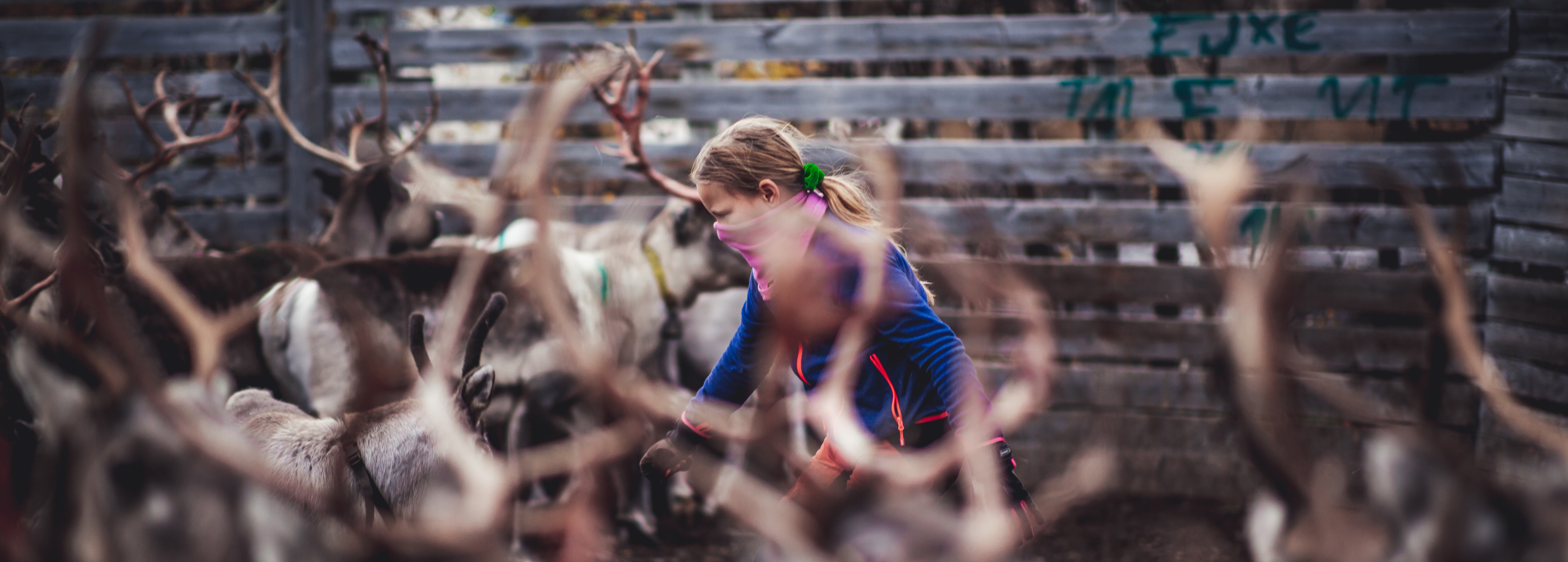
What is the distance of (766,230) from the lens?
6.31ft

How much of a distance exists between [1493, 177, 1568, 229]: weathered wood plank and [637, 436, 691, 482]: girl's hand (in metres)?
3.76

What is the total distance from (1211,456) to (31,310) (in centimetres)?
454

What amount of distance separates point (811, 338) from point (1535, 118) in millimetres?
3739

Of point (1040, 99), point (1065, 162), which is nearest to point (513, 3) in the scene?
point (1040, 99)

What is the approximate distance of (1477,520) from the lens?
1020mm

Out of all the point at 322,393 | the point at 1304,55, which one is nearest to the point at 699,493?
the point at 322,393

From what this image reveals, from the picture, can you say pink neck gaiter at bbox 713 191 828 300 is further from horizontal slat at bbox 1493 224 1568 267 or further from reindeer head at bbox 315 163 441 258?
horizontal slat at bbox 1493 224 1568 267

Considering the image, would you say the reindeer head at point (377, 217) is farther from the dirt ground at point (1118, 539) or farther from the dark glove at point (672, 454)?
the dark glove at point (672, 454)

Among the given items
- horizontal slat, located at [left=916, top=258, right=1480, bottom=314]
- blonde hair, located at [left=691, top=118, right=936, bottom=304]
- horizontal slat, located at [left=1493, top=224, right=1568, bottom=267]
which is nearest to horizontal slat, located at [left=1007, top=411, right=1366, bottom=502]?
horizontal slat, located at [left=916, top=258, right=1480, bottom=314]

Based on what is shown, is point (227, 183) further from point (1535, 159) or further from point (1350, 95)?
point (1535, 159)

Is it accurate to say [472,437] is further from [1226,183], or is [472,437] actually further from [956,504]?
[1226,183]

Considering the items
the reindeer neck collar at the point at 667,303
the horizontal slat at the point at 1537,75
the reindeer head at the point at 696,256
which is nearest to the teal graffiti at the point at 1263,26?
the horizontal slat at the point at 1537,75

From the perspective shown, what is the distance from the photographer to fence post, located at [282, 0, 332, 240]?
5.16 metres

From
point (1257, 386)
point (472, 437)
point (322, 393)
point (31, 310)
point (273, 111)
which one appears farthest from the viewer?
point (273, 111)
